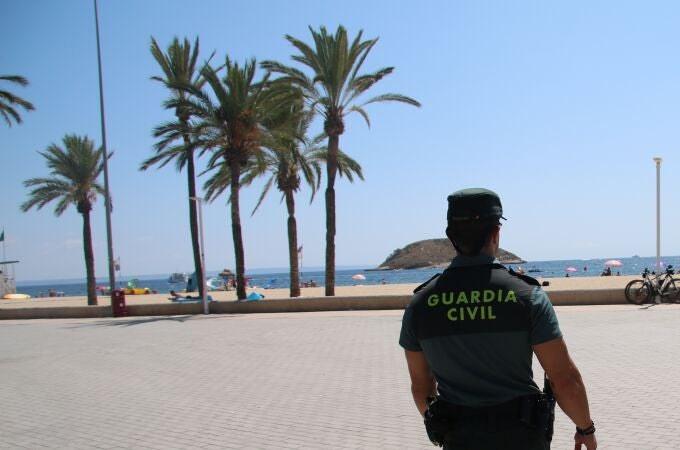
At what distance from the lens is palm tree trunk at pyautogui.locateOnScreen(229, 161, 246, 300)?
79.7ft

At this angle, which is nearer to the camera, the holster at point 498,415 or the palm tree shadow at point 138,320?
the holster at point 498,415

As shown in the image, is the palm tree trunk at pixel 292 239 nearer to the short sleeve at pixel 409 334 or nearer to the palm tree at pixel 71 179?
the palm tree at pixel 71 179

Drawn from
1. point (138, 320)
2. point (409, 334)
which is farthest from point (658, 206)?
point (409, 334)

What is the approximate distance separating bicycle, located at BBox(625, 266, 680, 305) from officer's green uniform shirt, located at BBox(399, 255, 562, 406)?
16725mm

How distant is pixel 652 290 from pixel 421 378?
659 inches

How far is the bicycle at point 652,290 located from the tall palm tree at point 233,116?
12769 mm

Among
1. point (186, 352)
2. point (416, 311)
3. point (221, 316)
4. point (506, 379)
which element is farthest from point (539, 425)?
point (221, 316)

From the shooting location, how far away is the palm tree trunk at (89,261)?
1226 inches

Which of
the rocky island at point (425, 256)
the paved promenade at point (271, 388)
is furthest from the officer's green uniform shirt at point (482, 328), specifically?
the rocky island at point (425, 256)

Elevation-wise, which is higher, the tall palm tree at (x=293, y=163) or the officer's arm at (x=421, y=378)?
the tall palm tree at (x=293, y=163)

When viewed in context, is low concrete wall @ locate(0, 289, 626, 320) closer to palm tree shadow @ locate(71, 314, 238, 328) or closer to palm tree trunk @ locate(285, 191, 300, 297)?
palm tree shadow @ locate(71, 314, 238, 328)

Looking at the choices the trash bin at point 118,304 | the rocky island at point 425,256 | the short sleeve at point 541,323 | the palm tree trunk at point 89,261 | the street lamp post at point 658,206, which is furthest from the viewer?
the rocky island at point 425,256

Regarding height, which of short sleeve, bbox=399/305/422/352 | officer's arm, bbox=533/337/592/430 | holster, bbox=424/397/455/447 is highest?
short sleeve, bbox=399/305/422/352

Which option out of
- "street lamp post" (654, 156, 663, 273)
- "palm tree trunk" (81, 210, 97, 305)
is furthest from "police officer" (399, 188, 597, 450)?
"palm tree trunk" (81, 210, 97, 305)
